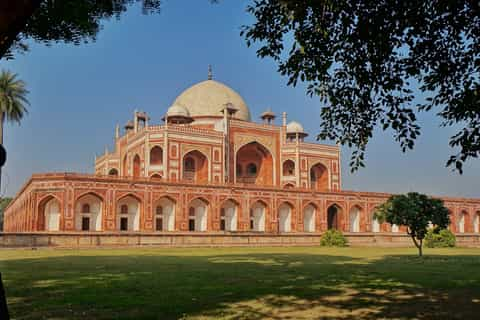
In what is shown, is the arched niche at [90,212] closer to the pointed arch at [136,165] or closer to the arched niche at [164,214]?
the arched niche at [164,214]

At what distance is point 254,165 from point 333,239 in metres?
17.5

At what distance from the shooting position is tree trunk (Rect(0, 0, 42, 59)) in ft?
11.0

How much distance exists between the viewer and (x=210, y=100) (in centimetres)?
5072

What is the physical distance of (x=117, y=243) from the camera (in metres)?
29.6

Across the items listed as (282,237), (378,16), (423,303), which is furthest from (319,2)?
(282,237)

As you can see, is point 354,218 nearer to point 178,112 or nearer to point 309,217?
point 309,217

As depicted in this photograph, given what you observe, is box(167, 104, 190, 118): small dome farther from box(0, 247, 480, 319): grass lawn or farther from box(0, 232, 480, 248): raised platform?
box(0, 247, 480, 319): grass lawn

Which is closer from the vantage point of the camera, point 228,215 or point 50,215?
point 50,215

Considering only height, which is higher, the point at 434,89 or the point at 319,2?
the point at 319,2

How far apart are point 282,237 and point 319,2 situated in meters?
29.0

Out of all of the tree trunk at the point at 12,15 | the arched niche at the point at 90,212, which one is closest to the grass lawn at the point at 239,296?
the tree trunk at the point at 12,15

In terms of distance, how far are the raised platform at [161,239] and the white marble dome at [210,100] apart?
18599 mm

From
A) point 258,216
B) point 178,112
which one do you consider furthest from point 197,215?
point 178,112

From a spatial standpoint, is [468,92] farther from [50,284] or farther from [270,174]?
[270,174]
